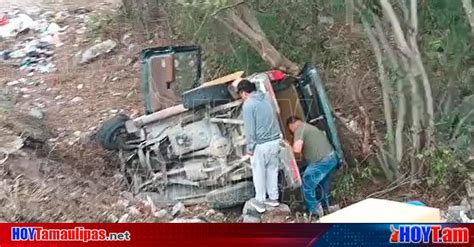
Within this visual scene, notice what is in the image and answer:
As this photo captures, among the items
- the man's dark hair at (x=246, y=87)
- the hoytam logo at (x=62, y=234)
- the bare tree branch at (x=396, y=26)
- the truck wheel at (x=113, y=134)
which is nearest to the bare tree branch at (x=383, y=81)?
the bare tree branch at (x=396, y=26)

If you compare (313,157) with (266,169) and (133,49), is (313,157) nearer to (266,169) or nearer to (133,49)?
(266,169)

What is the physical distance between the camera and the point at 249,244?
268 centimetres

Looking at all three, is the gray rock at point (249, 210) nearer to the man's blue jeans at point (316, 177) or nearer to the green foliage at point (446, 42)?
the man's blue jeans at point (316, 177)

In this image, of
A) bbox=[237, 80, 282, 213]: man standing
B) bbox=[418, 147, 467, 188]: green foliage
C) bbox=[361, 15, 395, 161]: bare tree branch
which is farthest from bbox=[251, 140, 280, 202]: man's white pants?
bbox=[418, 147, 467, 188]: green foliage

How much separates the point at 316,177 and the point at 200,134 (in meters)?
0.39

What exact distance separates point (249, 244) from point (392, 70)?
28.6 inches

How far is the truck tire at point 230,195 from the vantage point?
2.73 m

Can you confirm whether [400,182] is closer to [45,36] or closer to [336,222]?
[336,222]

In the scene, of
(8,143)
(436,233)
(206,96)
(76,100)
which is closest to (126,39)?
(76,100)

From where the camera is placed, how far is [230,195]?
9.00ft

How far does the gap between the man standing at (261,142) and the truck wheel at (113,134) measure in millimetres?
394

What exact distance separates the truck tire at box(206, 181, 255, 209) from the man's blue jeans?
173 millimetres

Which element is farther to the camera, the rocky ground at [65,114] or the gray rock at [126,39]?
the gray rock at [126,39]

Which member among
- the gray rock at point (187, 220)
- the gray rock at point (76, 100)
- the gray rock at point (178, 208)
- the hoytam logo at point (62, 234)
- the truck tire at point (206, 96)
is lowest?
the hoytam logo at point (62, 234)
